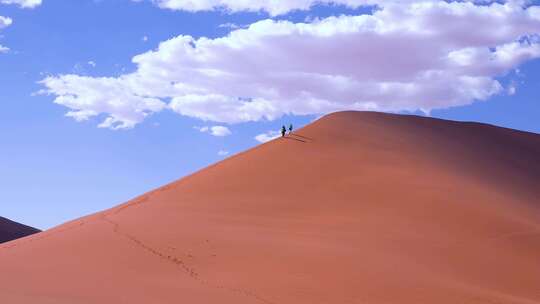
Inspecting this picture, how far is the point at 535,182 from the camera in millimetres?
29328

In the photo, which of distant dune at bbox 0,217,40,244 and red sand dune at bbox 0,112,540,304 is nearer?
red sand dune at bbox 0,112,540,304

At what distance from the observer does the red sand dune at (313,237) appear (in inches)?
507

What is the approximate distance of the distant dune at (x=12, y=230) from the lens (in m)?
58.4

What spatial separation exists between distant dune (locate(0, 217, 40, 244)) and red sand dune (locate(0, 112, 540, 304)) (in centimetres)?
3727

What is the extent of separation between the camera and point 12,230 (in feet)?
203

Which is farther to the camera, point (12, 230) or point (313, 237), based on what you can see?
point (12, 230)

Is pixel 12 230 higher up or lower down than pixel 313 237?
lower down

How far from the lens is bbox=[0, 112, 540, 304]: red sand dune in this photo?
42.2ft

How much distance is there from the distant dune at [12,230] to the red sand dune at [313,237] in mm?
37269

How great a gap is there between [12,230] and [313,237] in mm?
51524

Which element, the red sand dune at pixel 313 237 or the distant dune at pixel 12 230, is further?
the distant dune at pixel 12 230

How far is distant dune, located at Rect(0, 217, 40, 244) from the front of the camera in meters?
58.4

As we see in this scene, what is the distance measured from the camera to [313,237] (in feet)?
56.3

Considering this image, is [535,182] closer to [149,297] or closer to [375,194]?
[375,194]
